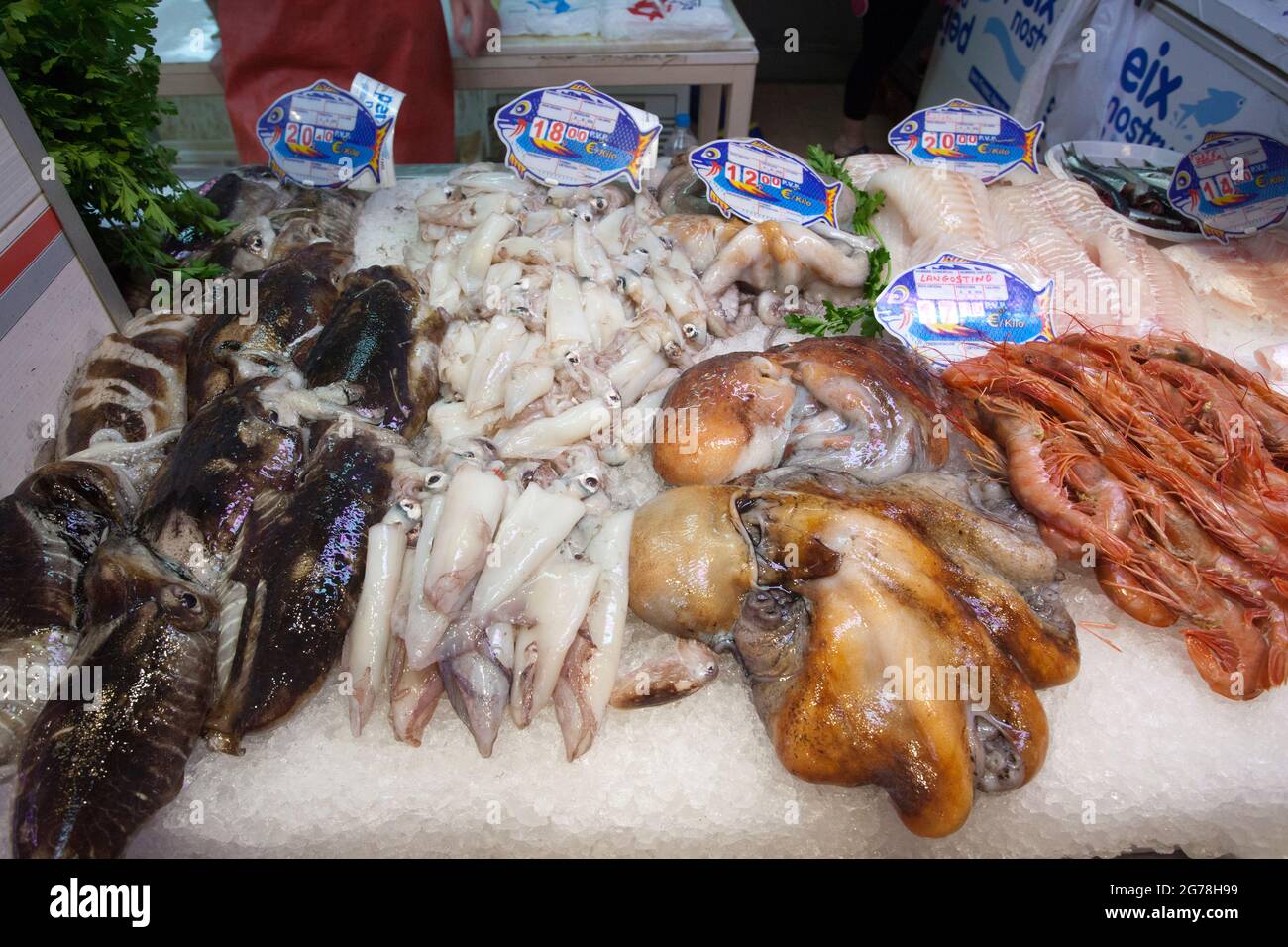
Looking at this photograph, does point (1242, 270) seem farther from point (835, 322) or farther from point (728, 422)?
point (728, 422)

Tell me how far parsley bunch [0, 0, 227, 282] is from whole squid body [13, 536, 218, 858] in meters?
1.35

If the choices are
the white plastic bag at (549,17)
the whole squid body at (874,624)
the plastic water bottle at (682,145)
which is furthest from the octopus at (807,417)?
the white plastic bag at (549,17)

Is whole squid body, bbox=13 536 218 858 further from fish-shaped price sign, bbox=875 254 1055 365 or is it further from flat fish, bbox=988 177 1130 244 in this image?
flat fish, bbox=988 177 1130 244

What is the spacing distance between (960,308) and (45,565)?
2.80 metres

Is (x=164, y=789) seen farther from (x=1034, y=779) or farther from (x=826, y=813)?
(x=1034, y=779)

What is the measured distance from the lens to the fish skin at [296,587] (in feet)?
5.37

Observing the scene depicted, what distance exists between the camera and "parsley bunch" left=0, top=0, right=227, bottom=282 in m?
2.17

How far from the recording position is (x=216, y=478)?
1.87 meters

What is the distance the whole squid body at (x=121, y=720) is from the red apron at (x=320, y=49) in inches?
127

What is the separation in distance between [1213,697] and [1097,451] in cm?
71
